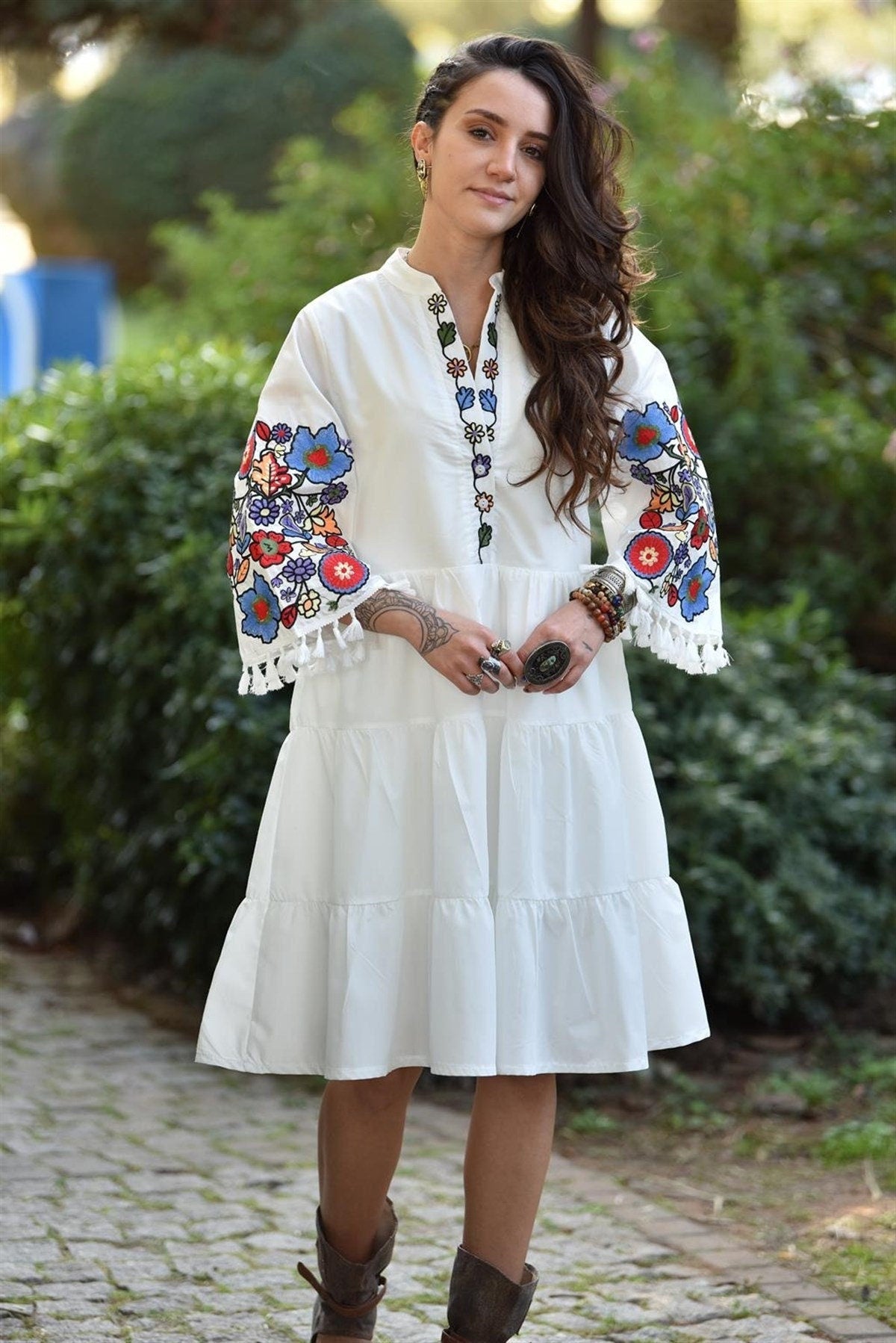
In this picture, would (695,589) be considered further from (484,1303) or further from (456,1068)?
(484,1303)

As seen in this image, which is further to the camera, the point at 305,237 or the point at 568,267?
the point at 305,237

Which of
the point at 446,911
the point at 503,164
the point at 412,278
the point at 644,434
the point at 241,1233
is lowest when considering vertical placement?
the point at 241,1233

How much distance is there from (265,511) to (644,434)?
55cm

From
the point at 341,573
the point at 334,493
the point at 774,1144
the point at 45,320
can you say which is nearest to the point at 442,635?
the point at 341,573

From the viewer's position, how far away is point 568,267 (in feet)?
7.98

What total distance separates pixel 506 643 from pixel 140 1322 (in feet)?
4.22

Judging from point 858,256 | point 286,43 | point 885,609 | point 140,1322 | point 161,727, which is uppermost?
point 286,43

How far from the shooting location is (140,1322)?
9.00 ft

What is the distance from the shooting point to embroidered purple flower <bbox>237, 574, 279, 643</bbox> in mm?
2354

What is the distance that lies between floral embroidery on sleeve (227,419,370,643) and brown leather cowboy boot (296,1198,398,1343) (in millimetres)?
889

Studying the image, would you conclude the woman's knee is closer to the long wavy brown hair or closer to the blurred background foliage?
the long wavy brown hair

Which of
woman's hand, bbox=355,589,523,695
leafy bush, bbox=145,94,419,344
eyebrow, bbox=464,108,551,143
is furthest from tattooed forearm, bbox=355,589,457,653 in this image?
leafy bush, bbox=145,94,419,344

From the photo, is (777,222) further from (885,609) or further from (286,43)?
(286,43)

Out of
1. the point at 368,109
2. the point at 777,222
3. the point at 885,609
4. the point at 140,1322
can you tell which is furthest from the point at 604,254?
the point at 368,109
